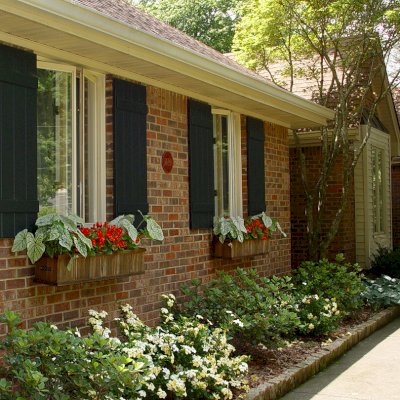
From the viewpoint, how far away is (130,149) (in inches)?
241

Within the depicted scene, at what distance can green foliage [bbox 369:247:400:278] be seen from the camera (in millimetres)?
11703

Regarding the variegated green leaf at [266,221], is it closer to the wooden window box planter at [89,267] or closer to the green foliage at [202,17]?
the wooden window box planter at [89,267]

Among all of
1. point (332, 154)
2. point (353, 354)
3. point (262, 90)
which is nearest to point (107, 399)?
point (353, 354)

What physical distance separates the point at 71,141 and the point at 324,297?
408 cm

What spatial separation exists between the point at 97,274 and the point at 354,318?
4.29 metres

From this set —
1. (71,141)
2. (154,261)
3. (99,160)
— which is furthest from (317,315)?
(71,141)

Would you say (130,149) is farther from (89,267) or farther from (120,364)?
(120,364)

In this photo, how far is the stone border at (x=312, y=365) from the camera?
525 cm

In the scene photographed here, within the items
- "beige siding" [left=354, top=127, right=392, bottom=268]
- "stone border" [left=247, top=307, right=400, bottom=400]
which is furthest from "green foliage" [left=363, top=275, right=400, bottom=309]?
"beige siding" [left=354, top=127, right=392, bottom=268]

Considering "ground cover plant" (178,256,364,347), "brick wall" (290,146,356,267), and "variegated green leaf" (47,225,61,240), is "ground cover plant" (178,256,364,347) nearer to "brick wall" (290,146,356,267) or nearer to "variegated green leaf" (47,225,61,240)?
"variegated green leaf" (47,225,61,240)

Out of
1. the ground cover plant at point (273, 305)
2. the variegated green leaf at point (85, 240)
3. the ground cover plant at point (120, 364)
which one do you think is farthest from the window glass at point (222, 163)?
the variegated green leaf at point (85, 240)

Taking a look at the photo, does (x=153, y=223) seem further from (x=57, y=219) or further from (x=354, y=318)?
(x=354, y=318)

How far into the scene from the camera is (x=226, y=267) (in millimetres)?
7867

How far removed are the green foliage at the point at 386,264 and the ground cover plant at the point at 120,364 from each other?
712cm
